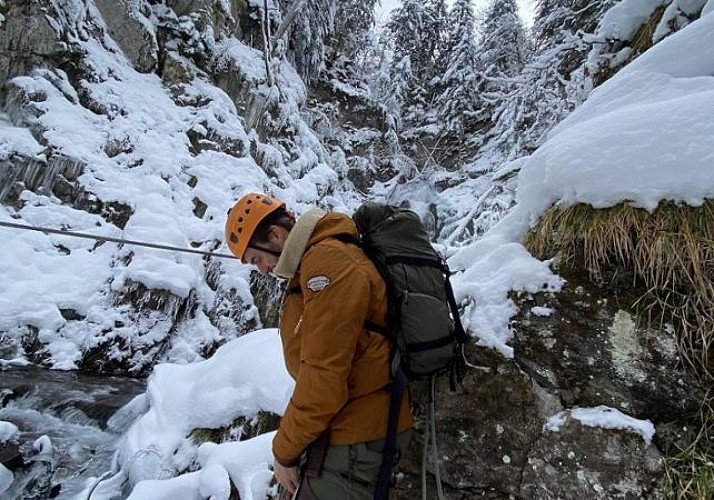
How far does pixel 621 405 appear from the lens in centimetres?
Answer: 231

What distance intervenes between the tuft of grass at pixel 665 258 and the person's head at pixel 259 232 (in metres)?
1.79

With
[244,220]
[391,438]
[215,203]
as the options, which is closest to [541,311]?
[391,438]

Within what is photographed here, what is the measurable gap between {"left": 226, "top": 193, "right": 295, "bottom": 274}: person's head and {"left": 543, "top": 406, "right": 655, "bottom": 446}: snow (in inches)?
68.7

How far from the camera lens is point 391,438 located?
1985 millimetres

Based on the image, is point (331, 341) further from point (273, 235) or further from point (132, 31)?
point (132, 31)

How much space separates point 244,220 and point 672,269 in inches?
89.0

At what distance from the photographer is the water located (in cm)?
435

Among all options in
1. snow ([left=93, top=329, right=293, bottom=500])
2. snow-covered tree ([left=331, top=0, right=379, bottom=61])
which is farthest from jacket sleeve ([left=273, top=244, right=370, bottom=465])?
snow-covered tree ([left=331, top=0, right=379, bottom=61])

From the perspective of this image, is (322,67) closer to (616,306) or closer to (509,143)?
(509,143)

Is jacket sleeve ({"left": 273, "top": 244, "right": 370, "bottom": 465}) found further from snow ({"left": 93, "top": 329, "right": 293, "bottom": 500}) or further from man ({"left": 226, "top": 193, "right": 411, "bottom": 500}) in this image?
snow ({"left": 93, "top": 329, "right": 293, "bottom": 500})

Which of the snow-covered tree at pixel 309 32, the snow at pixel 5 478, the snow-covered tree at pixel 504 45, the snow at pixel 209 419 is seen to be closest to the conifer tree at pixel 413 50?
the snow-covered tree at pixel 504 45

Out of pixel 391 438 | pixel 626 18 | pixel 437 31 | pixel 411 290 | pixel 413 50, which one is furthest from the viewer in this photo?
pixel 437 31

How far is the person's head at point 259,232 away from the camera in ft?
7.36

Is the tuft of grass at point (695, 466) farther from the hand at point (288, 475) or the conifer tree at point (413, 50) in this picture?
the conifer tree at point (413, 50)
